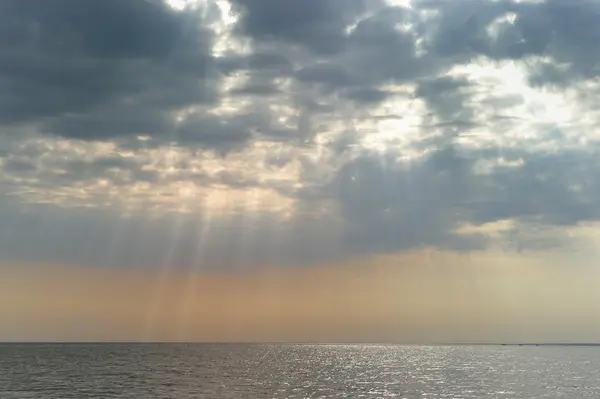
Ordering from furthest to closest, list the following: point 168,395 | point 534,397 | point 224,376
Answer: point 224,376, point 534,397, point 168,395

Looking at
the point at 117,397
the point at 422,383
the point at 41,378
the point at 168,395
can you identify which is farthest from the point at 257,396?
the point at 41,378

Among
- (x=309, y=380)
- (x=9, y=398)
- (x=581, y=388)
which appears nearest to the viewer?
(x=9, y=398)

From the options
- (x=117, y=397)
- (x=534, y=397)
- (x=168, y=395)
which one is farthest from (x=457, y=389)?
(x=117, y=397)

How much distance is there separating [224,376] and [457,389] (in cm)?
5265

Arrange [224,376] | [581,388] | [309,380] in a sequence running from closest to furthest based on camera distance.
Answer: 1. [581,388]
2. [309,380]
3. [224,376]

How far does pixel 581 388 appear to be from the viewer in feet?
415

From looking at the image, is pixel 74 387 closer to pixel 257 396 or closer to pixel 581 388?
pixel 257 396

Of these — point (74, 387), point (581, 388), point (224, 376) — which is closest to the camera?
point (74, 387)

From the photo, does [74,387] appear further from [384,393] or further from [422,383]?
[422,383]

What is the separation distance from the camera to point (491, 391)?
113 m

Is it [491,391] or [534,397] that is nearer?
[534,397]

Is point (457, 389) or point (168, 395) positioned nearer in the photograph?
point (168, 395)

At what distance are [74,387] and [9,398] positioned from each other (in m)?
20.7

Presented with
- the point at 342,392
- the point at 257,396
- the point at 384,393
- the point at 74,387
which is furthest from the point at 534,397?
the point at 74,387
